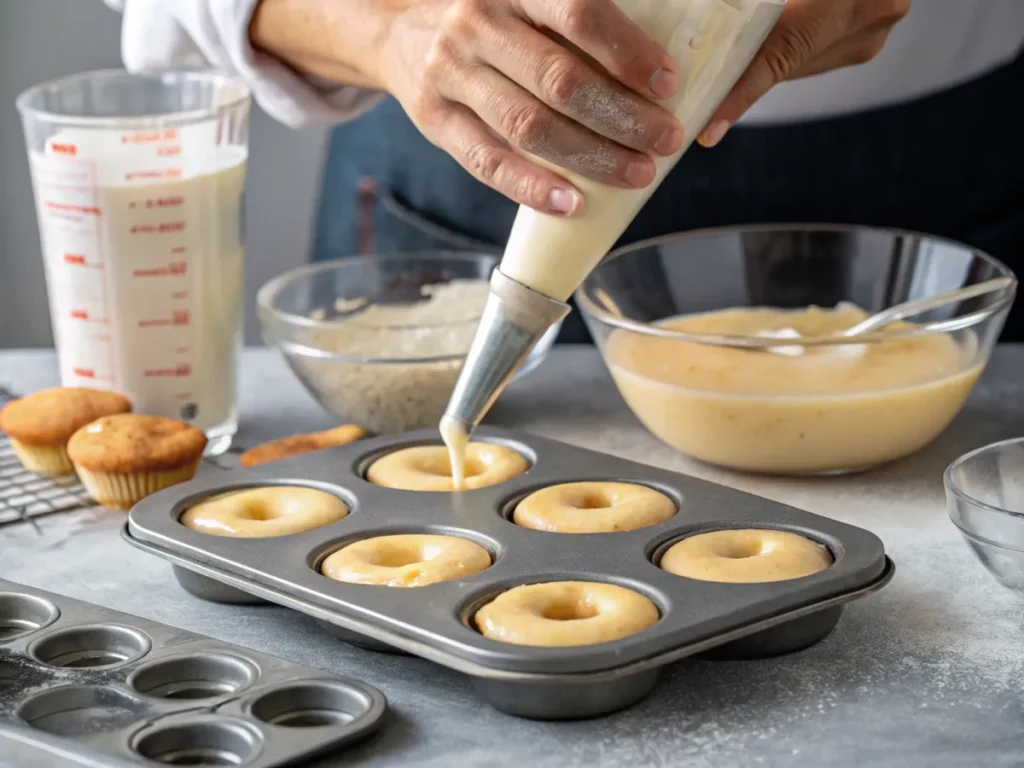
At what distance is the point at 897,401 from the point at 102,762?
819 millimetres

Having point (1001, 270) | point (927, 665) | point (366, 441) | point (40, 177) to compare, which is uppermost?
point (40, 177)

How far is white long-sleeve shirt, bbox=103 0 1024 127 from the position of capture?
165cm

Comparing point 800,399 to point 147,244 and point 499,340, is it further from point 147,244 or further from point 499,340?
point 147,244

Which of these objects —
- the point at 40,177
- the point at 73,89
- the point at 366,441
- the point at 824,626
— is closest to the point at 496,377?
the point at 366,441

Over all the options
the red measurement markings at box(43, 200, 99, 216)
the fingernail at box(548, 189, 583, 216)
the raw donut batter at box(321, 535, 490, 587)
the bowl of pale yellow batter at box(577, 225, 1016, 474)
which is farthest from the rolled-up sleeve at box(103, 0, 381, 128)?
the raw donut batter at box(321, 535, 490, 587)

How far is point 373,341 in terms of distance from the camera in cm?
156

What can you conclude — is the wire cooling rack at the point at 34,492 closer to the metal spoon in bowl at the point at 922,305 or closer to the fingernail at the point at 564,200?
the fingernail at the point at 564,200

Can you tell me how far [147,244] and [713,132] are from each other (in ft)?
1.96

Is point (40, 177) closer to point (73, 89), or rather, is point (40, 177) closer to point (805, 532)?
point (73, 89)

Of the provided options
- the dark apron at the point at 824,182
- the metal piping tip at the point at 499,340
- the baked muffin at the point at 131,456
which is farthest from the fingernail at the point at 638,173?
the dark apron at the point at 824,182

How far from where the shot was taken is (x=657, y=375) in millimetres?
1414

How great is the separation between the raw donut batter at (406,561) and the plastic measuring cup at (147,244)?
0.48 metres

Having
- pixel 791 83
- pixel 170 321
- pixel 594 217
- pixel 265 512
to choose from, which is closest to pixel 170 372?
pixel 170 321

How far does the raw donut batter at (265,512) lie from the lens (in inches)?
44.5
